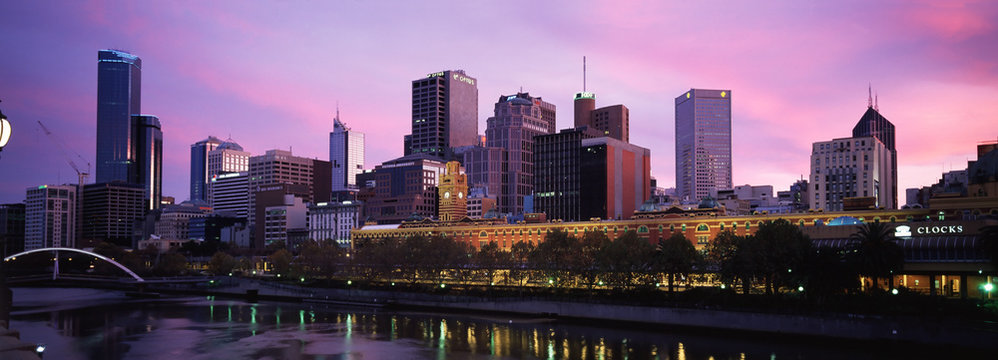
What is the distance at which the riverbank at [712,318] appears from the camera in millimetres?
73938

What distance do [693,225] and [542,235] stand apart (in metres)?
33.9

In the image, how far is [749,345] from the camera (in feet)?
265

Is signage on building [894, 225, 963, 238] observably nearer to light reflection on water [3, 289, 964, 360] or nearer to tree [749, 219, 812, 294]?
tree [749, 219, 812, 294]

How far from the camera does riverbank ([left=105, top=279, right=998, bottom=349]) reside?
7394 cm

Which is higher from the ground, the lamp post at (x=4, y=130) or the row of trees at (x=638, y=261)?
the lamp post at (x=4, y=130)

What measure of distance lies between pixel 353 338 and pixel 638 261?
4312 cm

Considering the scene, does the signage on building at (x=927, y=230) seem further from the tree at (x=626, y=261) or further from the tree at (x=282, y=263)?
the tree at (x=282, y=263)

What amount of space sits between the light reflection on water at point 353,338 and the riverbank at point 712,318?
263 cm

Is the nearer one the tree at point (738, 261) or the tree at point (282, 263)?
the tree at point (738, 261)

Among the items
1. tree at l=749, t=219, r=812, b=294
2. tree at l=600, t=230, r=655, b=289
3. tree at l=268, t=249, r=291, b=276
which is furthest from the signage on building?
tree at l=268, t=249, r=291, b=276

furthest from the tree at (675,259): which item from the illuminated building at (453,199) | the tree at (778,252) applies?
the illuminated building at (453,199)

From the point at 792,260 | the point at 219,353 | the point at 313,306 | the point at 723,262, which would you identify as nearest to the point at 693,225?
the point at 723,262

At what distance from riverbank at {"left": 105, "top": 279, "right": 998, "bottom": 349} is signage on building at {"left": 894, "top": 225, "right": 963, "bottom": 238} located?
67.7 feet

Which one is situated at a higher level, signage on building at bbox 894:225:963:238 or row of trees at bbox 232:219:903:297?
signage on building at bbox 894:225:963:238
